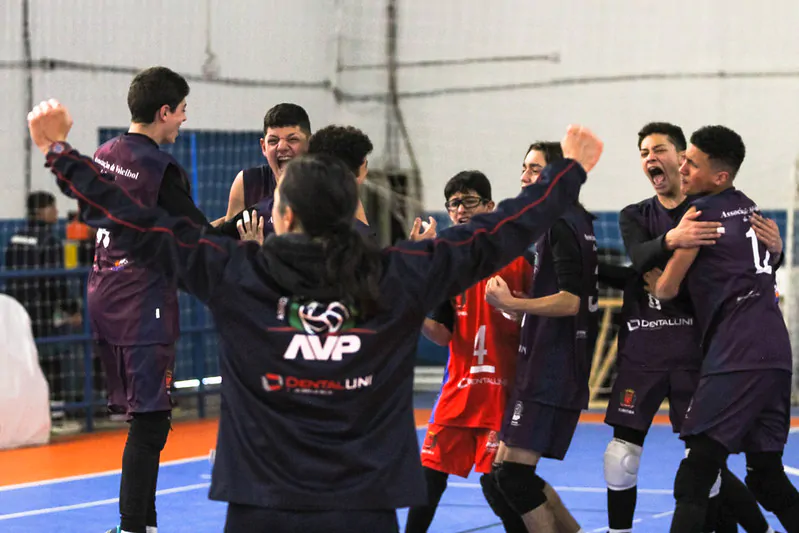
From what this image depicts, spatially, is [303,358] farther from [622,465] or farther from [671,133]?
[671,133]

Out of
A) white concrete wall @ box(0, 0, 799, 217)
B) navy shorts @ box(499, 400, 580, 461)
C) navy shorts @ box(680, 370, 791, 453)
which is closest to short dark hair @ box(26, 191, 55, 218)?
white concrete wall @ box(0, 0, 799, 217)

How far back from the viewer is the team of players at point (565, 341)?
15.9 feet

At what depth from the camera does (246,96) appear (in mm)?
13711

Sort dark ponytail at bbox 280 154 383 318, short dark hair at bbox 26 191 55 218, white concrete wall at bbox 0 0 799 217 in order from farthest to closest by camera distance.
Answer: white concrete wall at bbox 0 0 799 217 < short dark hair at bbox 26 191 55 218 < dark ponytail at bbox 280 154 383 318

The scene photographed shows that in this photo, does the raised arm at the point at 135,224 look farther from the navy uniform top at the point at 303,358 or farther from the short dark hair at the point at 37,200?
the short dark hair at the point at 37,200

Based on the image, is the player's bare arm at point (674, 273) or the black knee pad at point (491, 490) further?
the black knee pad at point (491, 490)

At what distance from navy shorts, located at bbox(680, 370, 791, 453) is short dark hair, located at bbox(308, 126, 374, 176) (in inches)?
67.6

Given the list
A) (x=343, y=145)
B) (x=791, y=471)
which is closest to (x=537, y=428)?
(x=343, y=145)

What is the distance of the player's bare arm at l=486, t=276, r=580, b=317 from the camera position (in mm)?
4867

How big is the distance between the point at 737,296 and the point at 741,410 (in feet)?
1.53

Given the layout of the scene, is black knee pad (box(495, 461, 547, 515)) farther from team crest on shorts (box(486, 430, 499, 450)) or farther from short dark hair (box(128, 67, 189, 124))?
short dark hair (box(128, 67, 189, 124))

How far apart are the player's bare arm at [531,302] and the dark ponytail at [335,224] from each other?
2.01m

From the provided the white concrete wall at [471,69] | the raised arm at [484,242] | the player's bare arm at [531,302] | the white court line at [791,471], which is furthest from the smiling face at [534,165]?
the white concrete wall at [471,69]

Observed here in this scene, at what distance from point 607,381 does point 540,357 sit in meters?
7.15
